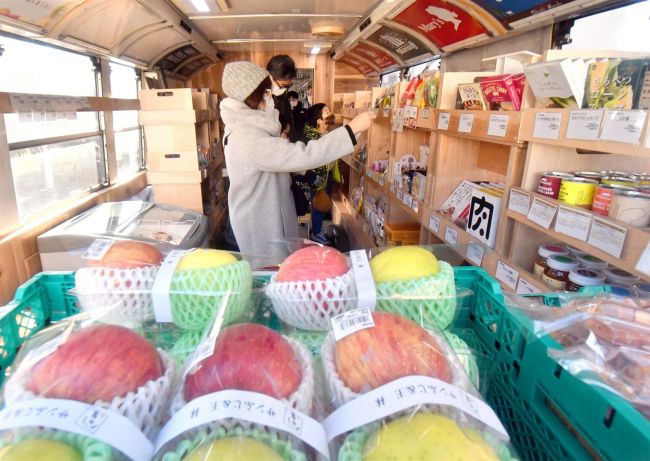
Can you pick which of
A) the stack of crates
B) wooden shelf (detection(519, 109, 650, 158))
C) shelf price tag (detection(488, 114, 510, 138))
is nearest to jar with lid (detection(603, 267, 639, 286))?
wooden shelf (detection(519, 109, 650, 158))

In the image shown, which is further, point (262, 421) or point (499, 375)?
point (499, 375)

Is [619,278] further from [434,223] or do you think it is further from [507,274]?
[434,223]

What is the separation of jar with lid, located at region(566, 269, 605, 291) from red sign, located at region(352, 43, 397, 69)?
400cm

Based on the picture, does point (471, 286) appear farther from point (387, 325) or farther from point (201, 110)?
point (201, 110)

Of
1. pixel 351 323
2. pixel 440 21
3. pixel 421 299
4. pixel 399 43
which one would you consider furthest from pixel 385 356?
pixel 399 43

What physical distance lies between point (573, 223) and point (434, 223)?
2.65 feet

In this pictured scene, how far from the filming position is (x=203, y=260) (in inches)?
26.1

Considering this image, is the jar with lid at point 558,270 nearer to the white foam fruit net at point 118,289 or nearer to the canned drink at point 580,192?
the canned drink at point 580,192

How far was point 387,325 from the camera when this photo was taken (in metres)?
0.52

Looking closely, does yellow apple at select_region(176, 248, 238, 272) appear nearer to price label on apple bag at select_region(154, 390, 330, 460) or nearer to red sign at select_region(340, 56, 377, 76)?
price label on apple bag at select_region(154, 390, 330, 460)

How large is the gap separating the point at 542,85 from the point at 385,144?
77.5 inches

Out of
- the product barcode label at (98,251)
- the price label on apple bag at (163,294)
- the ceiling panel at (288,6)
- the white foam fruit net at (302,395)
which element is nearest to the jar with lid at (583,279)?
the white foam fruit net at (302,395)

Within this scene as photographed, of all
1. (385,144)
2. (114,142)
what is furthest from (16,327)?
(114,142)

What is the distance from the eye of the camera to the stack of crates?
11.5 feet
